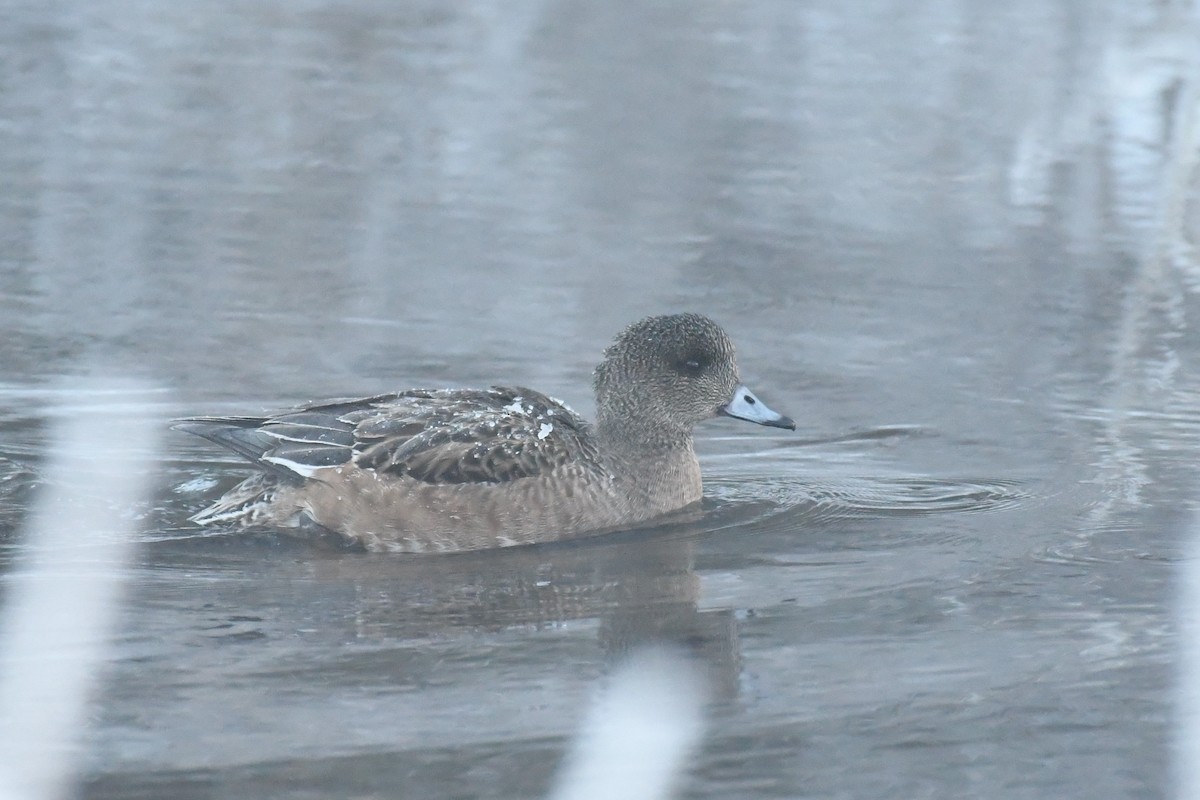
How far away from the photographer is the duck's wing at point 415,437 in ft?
21.4

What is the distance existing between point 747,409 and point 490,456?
106 cm

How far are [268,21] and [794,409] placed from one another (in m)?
9.61

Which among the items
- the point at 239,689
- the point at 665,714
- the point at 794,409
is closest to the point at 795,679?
the point at 665,714

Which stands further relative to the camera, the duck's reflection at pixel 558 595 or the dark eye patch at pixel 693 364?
the dark eye patch at pixel 693 364

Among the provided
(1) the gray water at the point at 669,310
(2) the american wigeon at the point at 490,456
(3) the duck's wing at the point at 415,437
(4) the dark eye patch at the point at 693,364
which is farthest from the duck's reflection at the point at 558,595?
(4) the dark eye patch at the point at 693,364

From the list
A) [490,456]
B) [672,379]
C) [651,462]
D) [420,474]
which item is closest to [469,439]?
[490,456]

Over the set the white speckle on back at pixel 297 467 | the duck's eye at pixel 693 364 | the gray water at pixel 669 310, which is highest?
A: the duck's eye at pixel 693 364

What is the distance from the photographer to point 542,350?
863 centimetres

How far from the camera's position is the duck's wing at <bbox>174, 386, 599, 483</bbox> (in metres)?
6.52

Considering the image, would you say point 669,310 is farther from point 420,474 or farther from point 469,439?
point 420,474

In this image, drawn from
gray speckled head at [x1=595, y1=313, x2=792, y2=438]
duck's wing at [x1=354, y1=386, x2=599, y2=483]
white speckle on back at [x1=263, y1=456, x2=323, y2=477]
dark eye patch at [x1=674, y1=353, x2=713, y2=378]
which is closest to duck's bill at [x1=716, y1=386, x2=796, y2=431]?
gray speckled head at [x1=595, y1=313, x2=792, y2=438]

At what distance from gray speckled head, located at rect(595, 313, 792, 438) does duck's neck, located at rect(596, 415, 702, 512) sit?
16mm

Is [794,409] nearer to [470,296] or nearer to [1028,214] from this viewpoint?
[470,296]

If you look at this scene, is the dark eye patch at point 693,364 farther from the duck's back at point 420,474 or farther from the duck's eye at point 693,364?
the duck's back at point 420,474
